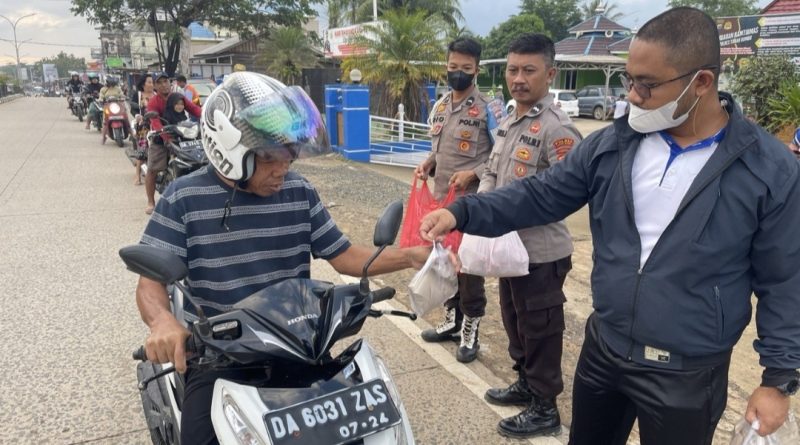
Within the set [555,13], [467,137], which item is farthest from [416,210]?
[555,13]

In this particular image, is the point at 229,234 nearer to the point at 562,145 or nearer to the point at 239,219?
the point at 239,219

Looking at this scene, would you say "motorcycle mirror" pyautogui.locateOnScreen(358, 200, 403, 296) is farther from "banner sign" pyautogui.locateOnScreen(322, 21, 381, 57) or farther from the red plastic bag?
"banner sign" pyautogui.locateOnScreen(322, 21, 381, 57)

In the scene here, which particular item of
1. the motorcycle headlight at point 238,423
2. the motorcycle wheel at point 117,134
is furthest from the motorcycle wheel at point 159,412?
the motorcycle wheel at point 117,134

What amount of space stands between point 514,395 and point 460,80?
204 cm

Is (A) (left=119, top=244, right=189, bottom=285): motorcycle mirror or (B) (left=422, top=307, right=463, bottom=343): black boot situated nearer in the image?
(A) (left=119, top=244, right=189, bottom=285): motorcycle mirror

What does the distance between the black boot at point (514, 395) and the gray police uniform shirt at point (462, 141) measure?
1249mm

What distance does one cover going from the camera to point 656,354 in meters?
1.85

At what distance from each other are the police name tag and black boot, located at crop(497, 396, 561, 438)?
1.18 metres

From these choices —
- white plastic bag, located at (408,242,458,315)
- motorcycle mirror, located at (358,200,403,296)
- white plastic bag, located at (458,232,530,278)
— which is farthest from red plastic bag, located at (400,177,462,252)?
motorcycle mirror, located at (358,200,403,296)

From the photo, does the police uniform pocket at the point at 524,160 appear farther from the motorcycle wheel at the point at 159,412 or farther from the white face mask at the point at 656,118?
the motorcycle wheel at the point at 159,412

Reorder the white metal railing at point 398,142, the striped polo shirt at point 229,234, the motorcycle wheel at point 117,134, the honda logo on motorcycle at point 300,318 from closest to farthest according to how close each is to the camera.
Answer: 1. the honda logo on motorcycle at point 300,318
2. the striped polo shirt at point 229,234
3. the white metal railing at point 398,142
4. the motorcycle wheel at point 117,134

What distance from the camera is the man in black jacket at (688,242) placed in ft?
5.47

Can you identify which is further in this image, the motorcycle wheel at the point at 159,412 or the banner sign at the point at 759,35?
the banner sign at the point at 759,35

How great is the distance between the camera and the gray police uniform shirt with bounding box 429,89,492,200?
3795 mm
